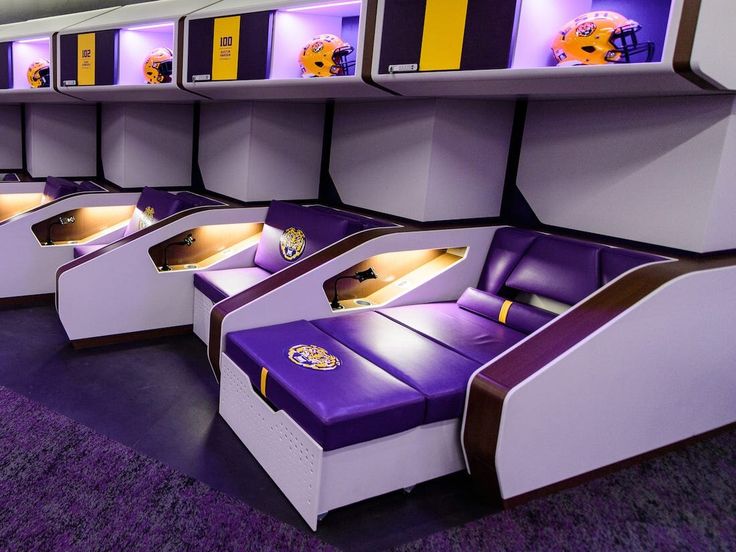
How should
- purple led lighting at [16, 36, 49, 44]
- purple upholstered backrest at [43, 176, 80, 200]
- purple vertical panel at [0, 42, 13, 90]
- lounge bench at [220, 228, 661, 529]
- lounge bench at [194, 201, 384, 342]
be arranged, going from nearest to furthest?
lounge bench at [220, 228, 661, 529] → lounge bench at [194, 201, 384, 342] → purple upholstered backrest at [43, 176, 80, 200] → purple led lighting at [16, 36, 49, 44] → purple vertical panel at [0, 42, 13, 90]

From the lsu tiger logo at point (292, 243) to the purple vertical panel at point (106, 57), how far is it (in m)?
1.86

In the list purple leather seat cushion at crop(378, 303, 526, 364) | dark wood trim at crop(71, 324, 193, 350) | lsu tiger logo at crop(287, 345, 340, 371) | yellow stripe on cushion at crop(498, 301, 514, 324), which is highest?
yellow stripe on cushion at crop(498, 301, 514, 324)

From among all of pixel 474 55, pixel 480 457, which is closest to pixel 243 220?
pixel 474 55

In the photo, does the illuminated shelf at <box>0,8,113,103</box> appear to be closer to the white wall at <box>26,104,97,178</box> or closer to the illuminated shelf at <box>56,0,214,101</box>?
the white wall at <box>26,104,97,178</box>

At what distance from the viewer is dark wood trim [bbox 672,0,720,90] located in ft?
6.82

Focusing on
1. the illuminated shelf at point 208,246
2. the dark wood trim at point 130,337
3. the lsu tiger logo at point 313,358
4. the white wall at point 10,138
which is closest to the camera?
the lsu tiger logo at point 313,358

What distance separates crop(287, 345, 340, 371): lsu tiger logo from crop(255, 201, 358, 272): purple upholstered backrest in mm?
1049

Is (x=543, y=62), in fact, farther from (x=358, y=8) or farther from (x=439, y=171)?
(x=358, y=8)

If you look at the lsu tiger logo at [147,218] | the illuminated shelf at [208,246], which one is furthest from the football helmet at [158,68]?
the illuminated shelf at [208,246]

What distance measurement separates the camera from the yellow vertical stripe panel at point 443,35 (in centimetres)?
269

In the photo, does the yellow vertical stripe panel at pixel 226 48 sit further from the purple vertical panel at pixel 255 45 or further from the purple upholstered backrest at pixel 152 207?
the purple upholstered backrest at pixel 152 207

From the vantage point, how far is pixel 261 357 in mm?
2598

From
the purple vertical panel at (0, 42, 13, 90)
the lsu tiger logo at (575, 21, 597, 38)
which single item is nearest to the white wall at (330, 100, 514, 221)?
the lsu tiger logo at (575, 21, 597, 38)

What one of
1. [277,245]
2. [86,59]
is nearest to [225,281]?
[277,245]
